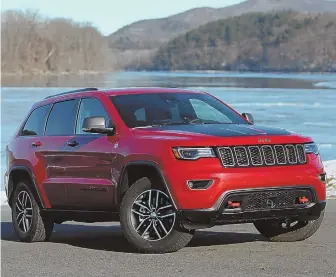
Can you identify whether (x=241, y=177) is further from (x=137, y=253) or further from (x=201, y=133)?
(x=137, y=253)

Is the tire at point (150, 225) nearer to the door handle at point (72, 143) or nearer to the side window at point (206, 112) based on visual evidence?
A: the door handle at point (72, 143)

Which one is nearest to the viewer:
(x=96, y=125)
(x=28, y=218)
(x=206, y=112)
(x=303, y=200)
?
(x=303, y=200)

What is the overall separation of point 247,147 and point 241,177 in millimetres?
307

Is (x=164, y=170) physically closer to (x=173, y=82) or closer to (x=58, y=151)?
(x=58, y=151)

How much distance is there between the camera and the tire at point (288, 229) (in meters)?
9.30

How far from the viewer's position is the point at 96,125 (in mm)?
9023

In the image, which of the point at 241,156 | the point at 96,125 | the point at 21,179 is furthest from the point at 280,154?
the point at 21,179

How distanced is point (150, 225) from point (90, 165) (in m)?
1.00

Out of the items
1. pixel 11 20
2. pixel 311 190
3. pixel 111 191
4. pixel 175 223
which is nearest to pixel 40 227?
pixel 111 191

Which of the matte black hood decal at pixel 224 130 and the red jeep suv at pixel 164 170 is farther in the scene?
the matte black hood decal at pixel 224 130

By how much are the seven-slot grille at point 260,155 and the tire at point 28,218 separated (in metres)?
2.67

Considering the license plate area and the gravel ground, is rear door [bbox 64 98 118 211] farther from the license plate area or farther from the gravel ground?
the license plate area

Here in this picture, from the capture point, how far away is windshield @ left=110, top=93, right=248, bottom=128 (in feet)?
30.6

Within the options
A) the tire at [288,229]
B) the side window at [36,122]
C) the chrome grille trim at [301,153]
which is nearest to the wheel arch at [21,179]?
the side window at [36,122]
